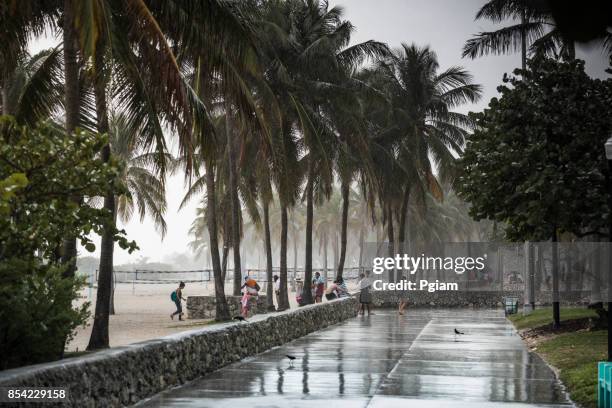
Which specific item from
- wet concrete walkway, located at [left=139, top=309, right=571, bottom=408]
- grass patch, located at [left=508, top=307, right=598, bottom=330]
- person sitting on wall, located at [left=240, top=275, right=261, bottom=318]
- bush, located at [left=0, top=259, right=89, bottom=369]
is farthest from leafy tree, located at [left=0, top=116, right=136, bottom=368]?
person sitting on wall, located at [left=240, top=275, right=261, bottom=318]

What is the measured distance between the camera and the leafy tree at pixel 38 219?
812 cm

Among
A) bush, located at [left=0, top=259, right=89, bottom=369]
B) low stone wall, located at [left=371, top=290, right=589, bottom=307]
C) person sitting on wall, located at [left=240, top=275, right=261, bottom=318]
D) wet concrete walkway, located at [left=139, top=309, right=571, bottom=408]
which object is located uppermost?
bush, located at [left=0, top=259, right=89, bottom=369]

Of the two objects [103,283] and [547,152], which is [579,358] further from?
[103,283]

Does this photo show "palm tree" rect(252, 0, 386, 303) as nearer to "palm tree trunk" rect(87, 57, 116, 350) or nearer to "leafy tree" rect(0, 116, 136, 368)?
"palm tree trunk" rect(87, 57, 116, 350)

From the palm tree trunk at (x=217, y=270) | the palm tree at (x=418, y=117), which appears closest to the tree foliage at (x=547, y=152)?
the palm tree trunk at (x=217, y=270)

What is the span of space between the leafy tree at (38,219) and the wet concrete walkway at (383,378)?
6.63ft

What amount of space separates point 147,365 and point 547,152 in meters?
12.9

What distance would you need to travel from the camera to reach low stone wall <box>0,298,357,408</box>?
7.91 m

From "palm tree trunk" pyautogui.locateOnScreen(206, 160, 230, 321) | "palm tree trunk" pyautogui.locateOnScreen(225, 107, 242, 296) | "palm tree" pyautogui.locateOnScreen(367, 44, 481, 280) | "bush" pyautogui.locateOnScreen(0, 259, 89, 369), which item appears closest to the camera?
"bush" pyautogui.locateOnScreen(0, 259, 89, 369)

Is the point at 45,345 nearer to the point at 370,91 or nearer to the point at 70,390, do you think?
the point at 70,390

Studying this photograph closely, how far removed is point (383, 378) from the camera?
1335 cm

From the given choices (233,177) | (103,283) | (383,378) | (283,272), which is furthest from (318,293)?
(383,378)

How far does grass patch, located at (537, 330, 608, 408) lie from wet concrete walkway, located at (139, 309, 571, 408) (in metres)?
0.26

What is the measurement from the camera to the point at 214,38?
551 inches
